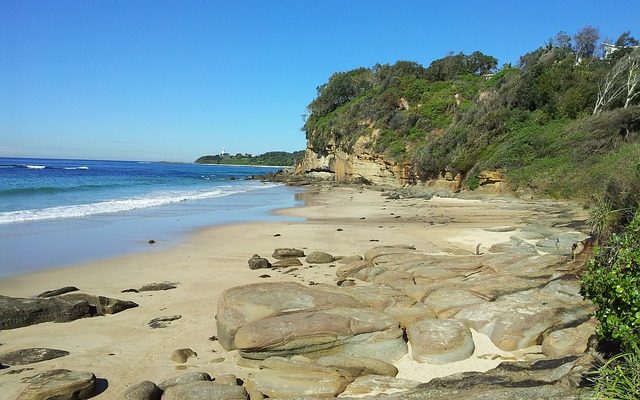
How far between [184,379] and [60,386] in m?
1.47

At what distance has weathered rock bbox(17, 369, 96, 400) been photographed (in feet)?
17.9

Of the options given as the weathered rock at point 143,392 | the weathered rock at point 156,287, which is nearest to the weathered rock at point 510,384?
the weathered rock at point 143,392

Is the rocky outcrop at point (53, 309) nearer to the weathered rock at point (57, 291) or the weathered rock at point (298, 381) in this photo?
the weathered rock at point (57, 291)

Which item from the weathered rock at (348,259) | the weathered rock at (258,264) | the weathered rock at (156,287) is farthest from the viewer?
the weathered rock at (348,259)

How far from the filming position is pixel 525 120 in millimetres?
32375

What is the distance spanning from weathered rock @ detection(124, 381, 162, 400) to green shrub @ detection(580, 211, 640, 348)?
191 inches

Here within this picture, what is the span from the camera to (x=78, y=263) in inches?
522

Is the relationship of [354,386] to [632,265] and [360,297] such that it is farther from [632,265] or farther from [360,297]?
[632,265]

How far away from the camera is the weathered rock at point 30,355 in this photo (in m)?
6.68

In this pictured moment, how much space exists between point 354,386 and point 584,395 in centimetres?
258

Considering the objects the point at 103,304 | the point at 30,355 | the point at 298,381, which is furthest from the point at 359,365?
the point at 103,304

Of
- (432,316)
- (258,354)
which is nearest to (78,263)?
(258,354)

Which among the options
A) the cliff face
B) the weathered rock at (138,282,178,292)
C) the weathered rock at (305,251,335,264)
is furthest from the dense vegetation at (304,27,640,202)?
the weathered rock at (138,282,178,292)

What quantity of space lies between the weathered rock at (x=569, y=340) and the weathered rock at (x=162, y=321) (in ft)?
20.4
